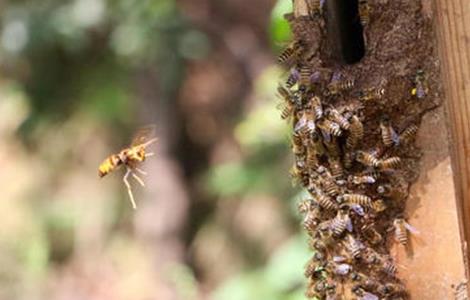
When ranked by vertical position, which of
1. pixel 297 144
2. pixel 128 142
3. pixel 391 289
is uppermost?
pixel 128 142

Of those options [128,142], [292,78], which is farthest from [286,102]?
[128,142]

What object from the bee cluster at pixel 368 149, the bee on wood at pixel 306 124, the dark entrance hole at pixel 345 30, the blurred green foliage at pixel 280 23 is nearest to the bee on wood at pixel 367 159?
the bee cluster at pixel 368 149

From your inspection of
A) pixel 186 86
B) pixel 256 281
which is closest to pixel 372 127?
pixel 256 281

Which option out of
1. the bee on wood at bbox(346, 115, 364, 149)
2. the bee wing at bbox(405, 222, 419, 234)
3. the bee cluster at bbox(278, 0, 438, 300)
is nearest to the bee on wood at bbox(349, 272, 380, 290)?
the bee cluster at bbox(278, 0, 438, 300)

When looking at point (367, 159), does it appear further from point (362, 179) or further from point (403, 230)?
point (403, 230)

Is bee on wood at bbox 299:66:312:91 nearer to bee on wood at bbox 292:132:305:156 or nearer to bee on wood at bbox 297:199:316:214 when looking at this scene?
bee on wood at bbox 292:132:305:156

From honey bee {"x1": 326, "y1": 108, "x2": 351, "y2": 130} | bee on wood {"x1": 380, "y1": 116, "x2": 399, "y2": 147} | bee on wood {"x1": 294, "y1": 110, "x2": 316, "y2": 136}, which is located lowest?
bee on wood {"x1": 380, "y1": 116, "x2": 399, "y2": 147}
